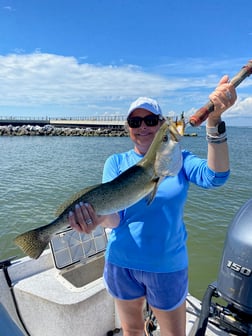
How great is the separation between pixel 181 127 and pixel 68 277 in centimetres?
292

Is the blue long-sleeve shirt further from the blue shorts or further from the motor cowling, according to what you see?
the motor cowling

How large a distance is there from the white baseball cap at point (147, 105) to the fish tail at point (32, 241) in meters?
1.26

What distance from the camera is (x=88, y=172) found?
23.4 m

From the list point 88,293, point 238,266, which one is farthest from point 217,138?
point 88,293

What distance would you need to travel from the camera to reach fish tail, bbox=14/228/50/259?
2.38m

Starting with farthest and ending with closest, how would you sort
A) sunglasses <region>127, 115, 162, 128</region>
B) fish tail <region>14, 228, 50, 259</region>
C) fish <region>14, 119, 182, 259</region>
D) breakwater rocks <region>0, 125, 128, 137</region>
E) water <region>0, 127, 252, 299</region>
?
breakwater rocks <region>0, 125, 128, 137</region> < water <region>0, 127, 252, 299</region> < sunglasses <region>127, 115, 162, 128</region> < fish tail <region>14, 228, 50, 259</region> < fish <region>14, 119, 182, 259</region>

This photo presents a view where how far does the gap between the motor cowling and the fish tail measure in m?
1.88

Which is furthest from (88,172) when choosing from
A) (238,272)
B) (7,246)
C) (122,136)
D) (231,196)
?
(122,136)

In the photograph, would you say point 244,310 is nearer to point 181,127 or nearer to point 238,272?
point 238,272

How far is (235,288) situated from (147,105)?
1.97 meters

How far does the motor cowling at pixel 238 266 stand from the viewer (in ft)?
9.43

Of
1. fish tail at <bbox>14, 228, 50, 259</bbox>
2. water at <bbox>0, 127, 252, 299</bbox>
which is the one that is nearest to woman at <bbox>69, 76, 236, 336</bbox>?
fish tail at <bbox>14, 228, 50, 259</bbox>

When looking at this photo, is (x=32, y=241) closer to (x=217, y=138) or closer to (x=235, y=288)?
(x=217, y=138)

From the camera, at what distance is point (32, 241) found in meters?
2.38
